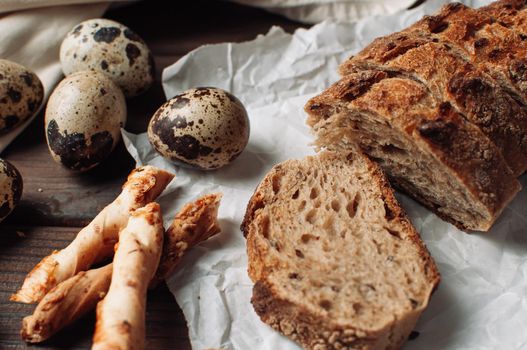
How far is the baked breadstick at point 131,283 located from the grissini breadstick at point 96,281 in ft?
0.21

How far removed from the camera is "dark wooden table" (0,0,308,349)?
7.32 ft

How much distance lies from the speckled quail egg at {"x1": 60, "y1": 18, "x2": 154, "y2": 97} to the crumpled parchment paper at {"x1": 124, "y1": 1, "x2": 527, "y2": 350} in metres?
0.22

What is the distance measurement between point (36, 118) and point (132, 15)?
3.36ft

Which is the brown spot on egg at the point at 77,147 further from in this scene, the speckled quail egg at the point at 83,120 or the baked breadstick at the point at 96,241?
the baked breadstick at the point at 96,241

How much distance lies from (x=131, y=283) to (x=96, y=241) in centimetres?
33

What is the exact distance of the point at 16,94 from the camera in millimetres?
2846

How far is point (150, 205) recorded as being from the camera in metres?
2.37

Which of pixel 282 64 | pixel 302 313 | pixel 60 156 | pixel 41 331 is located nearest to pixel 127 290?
pixel 41 331

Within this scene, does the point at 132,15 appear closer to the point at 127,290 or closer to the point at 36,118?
the point at 36,118

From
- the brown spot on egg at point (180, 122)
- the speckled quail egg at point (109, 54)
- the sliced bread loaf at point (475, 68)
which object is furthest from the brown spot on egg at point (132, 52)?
the sliced bread loaf at point (475, 68)

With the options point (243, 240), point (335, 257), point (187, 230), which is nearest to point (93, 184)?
point (187, 230)

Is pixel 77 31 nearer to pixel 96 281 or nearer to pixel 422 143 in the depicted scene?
pixel 96 281

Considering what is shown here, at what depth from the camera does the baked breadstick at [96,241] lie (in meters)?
2.22

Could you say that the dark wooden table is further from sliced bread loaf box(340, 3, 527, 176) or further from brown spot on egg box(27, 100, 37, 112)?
sliced bread loaf box(340, 3, 527, 176)
